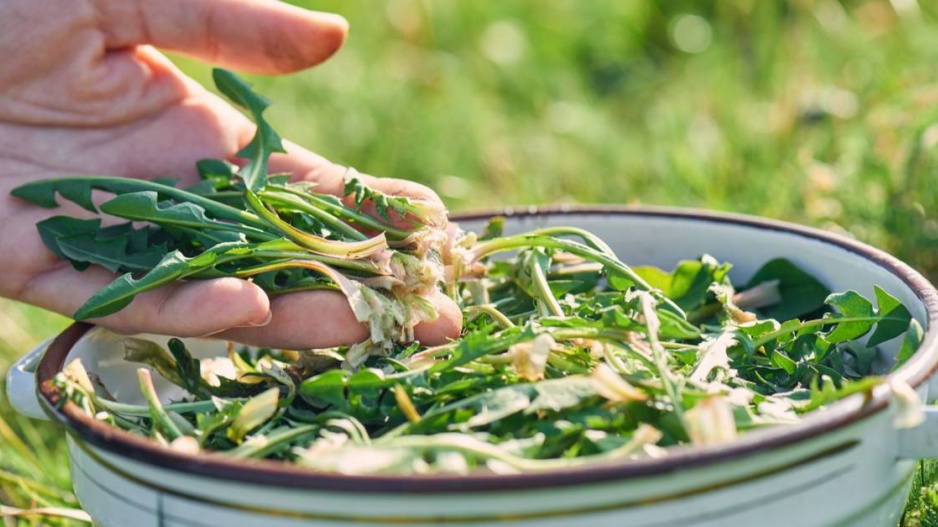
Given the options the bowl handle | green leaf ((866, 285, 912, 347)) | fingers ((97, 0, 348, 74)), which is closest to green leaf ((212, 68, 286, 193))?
fingers ((97, 0, 348, 74))

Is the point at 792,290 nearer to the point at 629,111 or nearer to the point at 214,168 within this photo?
the point at 214,168

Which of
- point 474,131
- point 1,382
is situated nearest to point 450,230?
point 1,382

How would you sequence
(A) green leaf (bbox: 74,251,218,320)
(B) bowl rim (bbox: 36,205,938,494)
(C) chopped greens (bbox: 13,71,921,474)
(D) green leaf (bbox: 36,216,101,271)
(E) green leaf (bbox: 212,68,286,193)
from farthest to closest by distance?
(E) green leaf (bbox: 212,68,286,193) → (D) green leaf (bbox: 36,216,101,271) → (A) green leaf (bbox: 74,251,218,320) → (C) chopped greens (bbox: 13,71,921,474) → (B) bowl rim (bbox: 36,205,938,494)

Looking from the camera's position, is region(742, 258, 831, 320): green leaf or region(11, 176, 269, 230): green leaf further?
region(742, 258, 831, 320): green leaf

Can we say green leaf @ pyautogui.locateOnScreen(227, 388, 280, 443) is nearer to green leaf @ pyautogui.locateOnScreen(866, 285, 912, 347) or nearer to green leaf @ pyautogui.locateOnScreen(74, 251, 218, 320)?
green leaf @ pyautogui.locateOnScreen(74, 251, 218, 320)

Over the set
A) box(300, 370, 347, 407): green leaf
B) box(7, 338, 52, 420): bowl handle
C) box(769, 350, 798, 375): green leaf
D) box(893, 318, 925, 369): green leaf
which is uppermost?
box(893, 318, 925, 369): green leaf

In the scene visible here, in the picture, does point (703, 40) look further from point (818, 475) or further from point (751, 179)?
point (818, 475)

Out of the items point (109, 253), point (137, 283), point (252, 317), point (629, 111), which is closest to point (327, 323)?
point (252, 317)
